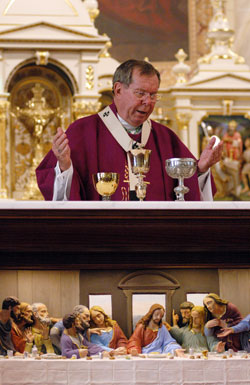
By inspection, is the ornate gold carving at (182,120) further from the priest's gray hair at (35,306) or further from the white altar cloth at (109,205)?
the priest's gray hair at (35,306)

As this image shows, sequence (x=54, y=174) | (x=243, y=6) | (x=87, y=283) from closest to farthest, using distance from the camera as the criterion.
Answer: (x=87, y=283) < (x=54, y=174) < (x=243, y=6)

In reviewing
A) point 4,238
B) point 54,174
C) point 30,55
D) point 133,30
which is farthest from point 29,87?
point 4,238

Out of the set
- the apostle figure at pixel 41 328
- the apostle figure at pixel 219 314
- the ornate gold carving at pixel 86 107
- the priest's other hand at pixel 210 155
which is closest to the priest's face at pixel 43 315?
the apostle figure at pixel 41 328

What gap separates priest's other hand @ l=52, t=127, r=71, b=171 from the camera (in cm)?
408

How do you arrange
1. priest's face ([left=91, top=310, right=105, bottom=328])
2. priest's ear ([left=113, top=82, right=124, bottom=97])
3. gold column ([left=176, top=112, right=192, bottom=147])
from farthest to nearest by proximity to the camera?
1. gold column ([left=176, top=112, right=192, bottom=147])
2. priest's ear ([left=113, top=82, right=124, bottom=97])
3. priest's face ([left=91, top=310, right=105, bottom=328])

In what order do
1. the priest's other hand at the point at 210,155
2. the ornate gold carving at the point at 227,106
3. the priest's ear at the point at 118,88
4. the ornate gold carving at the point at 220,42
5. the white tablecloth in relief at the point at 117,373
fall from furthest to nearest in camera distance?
the ornate gold carving at the point at 220,42 < the ornate gold carving at the point at 227,106 < the priest's ear at the point at 118,88 < the priest's other hand at the point at 210,155 < the white tablecloth in relief at the point at 117,373

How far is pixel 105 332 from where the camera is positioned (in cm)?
375

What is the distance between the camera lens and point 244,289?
3842 mm

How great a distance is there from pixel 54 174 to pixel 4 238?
2.93 ft

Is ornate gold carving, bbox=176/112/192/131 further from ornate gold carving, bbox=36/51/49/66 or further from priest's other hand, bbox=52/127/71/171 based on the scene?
priest's other hand, bbox=52/127/71/171

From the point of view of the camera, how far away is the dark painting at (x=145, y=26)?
16.1 metres

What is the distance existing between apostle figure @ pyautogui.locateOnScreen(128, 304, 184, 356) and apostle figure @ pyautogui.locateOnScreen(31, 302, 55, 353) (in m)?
0.34

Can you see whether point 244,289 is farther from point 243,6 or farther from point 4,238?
point 243,6

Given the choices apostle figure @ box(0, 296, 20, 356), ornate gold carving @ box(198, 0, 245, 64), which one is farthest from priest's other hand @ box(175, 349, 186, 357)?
ornate gold carving @ box(198, 0, 245, 64)
